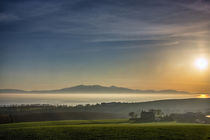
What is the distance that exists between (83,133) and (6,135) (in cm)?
1658

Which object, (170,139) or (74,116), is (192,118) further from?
(170,139)

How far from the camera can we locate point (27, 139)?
51.0 meters

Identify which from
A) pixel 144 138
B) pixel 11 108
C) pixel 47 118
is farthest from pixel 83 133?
pixel 11 108

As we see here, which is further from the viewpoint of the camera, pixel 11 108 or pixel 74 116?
pixel 11 108

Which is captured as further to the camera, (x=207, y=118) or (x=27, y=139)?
(x=207, y=118)

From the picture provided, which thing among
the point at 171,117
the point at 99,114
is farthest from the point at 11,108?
the point at 171,117

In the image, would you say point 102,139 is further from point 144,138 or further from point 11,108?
point 11,108

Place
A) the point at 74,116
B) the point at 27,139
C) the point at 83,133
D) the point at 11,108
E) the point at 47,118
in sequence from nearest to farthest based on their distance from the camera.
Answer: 1. the point at 27,139
2. the point at 83,133
3. the point at 47,118
4. the point at 74,116
5. the point at 11,108

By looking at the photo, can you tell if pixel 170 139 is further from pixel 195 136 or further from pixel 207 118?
pixel 207 118

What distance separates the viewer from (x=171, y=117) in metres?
123

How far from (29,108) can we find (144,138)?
134 metres

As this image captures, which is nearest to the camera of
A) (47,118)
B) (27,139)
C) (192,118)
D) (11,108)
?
(27,139)

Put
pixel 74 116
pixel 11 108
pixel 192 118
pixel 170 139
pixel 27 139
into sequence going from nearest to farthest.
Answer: pixel 170 139 < pixel 27 139 < pixel 192 118 < pixel 74 116 < pixel 11 108

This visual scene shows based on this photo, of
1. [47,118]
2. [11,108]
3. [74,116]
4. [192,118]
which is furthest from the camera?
[11,108]
